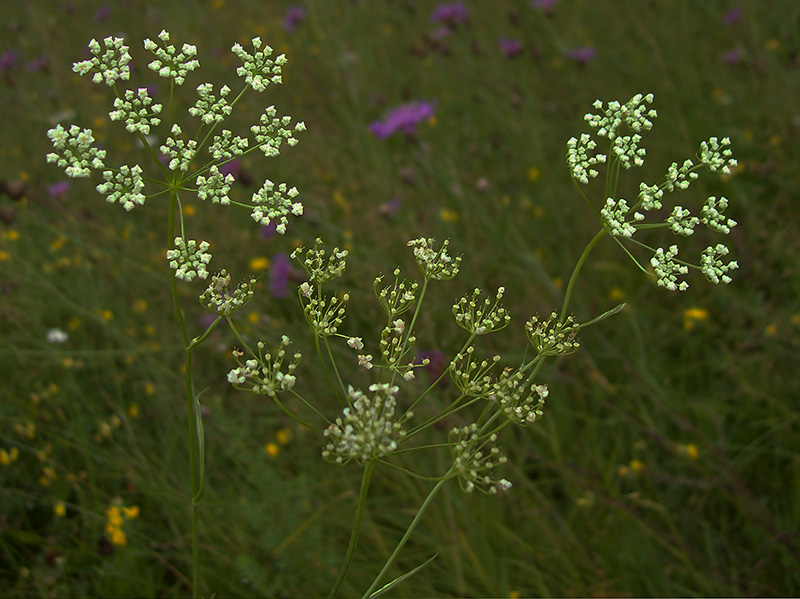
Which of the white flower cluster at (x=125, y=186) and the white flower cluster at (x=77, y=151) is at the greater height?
the white flower cluster at (x=77, y=151)

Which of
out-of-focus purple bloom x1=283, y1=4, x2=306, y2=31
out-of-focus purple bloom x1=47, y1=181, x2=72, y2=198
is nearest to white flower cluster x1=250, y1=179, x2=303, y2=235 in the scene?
out-of-focus purple bloom x1=47, y1=181, x2=72, y2=198

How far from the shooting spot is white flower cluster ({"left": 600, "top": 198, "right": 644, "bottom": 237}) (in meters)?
0.91

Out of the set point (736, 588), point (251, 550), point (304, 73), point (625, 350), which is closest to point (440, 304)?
point (625, 350)

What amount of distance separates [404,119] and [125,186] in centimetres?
206

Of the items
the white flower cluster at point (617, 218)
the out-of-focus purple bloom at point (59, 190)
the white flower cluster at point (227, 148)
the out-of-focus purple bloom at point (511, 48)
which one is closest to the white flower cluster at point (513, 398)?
the white flower cluster at point (617, 218)

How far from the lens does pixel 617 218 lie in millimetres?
947

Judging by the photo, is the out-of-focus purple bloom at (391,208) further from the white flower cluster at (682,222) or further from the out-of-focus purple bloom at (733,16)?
the out-of-focus purple bloom at (733,16)

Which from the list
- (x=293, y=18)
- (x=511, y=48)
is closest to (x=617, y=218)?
(x=511, y=48)

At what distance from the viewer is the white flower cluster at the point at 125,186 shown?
0.85m

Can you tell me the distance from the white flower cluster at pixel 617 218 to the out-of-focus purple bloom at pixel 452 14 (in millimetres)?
2936

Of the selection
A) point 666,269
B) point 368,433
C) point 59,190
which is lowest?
point 59,190

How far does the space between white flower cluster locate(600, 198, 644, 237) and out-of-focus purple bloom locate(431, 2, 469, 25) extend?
2936mm

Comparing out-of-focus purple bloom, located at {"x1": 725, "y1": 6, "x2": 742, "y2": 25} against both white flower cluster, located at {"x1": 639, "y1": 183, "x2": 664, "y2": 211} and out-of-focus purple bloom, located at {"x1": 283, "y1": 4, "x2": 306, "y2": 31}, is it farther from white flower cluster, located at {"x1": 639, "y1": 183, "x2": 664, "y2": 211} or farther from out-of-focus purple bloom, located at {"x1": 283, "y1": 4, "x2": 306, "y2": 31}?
white flower cluster, located at {"x1": 639, "y1": 183, "x2": 664, "y2": 211}

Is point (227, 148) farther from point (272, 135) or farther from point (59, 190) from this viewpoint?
point (59, 190)
